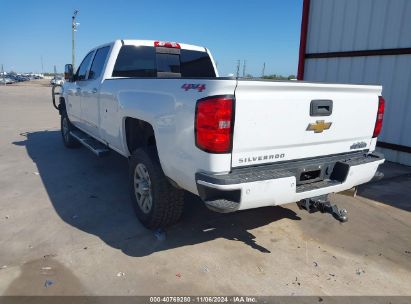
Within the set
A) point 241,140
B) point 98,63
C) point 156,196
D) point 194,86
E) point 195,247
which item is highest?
point 98,63

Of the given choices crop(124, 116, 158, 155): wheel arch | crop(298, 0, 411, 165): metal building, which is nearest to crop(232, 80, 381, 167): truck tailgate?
crop(124, 116, 158, 155): wheel arch

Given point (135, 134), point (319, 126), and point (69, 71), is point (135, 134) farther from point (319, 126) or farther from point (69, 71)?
point (69, 71)

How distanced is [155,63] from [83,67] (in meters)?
1.78

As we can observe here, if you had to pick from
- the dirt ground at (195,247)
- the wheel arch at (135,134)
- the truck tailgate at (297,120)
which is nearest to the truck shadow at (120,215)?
the dirt ground at (195,247)

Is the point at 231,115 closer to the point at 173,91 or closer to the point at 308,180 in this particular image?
the point at 173,91

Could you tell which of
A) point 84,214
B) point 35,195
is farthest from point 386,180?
point 35,195

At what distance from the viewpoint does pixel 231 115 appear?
2.69 m

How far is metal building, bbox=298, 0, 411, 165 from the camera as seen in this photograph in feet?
23.1

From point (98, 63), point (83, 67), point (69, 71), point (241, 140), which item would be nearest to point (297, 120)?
point (241, 140)

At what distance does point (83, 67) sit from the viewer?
6.41m

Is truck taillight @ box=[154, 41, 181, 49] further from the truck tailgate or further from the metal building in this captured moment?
the metal building

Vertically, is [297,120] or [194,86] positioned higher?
[194,86]

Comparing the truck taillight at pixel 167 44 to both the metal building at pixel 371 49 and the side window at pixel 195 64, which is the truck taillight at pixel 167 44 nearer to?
the side window at pixel 195 64

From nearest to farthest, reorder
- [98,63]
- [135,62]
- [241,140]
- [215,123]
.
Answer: [215,123] → [241,140] → [135,62] → [98,63]
